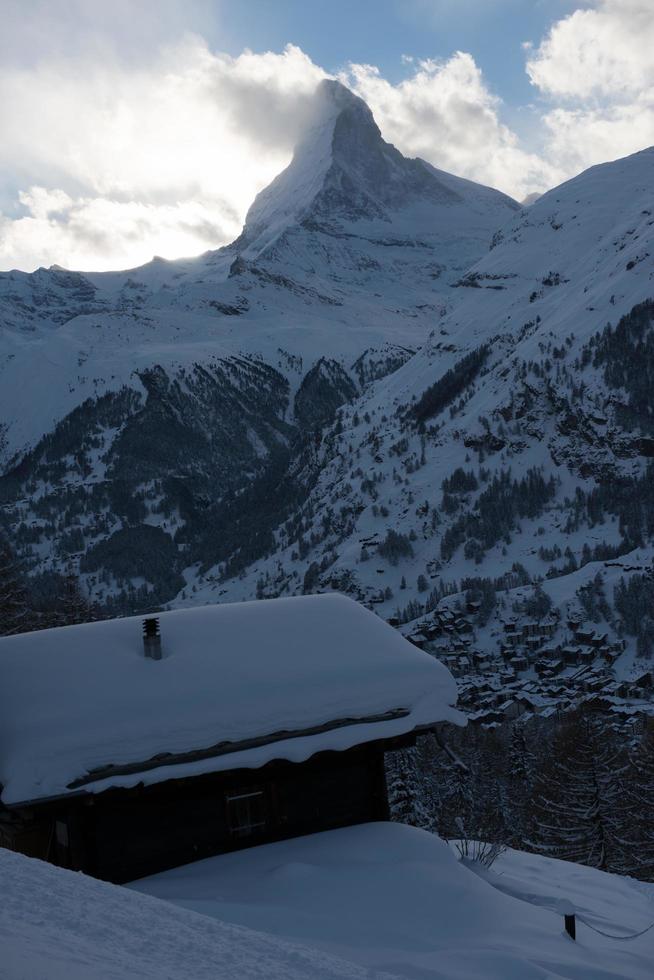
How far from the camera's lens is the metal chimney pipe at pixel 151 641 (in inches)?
537

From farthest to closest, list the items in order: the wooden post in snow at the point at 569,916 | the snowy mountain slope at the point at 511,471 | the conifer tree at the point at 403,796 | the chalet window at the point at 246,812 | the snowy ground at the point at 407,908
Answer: the snowy mountain slope at the point at 511,471
the conifer tree at the point at 403,796
the chalet window at the point at 246,812
the wooden post in snow at the point at 569,916
the snowy ground at the point at 407,908

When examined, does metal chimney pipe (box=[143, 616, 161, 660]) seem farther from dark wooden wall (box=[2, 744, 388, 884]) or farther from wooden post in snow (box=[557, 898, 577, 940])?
wooden post in snow (box=[557, 898, 577, 940])

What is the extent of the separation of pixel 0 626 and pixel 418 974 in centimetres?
3013

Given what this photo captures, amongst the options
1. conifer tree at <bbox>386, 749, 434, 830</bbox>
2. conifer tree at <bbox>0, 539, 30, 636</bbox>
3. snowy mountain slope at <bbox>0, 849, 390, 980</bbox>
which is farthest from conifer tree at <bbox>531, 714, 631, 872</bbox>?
snowy mountain slope at <bbox>0, 849, 390, 980</bbox>

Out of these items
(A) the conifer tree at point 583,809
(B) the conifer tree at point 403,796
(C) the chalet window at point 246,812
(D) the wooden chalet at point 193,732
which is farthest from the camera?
(A) the conifer tree at point 583,809

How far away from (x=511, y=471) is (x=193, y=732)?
160703 mm

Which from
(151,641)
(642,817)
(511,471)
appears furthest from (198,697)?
(511,471)

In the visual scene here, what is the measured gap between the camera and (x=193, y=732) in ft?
40.1

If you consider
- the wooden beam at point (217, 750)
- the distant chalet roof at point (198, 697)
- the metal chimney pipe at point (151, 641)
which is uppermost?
the metal chimney pipe at point (151, 641)

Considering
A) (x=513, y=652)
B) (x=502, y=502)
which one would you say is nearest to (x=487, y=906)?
(x=513, y=652)

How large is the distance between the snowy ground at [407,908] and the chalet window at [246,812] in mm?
444

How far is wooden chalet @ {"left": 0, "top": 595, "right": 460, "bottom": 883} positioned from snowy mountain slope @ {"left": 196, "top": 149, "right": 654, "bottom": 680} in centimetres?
12729

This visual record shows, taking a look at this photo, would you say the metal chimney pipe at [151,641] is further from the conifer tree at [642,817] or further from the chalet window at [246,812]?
the conifer tree at [642,817]

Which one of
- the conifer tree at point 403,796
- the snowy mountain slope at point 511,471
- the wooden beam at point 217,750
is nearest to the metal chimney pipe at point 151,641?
the wooden beam at point 217,750
